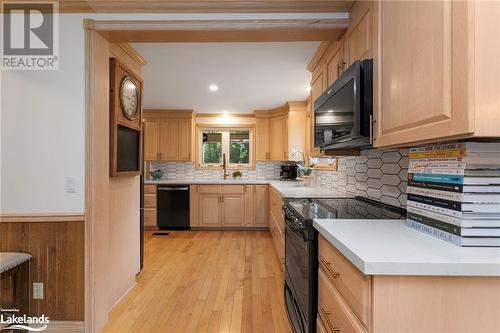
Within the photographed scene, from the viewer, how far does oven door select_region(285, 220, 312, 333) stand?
4.70ft

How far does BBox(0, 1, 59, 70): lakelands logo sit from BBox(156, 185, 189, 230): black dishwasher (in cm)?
323

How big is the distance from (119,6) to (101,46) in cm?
31

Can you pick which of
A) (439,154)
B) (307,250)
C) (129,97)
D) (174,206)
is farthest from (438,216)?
(174,206)

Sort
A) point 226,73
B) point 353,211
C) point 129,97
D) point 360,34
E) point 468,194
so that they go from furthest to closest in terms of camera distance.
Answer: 1. point 226,73
2. point 129,97
3. point 353,211
4. point 360,34
5. point 468,194

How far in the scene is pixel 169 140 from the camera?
17.1 ft

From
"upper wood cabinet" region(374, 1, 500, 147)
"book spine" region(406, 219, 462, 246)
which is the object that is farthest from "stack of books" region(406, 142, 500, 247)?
"upper wood cabinet" region(374, 1, 500, 147)

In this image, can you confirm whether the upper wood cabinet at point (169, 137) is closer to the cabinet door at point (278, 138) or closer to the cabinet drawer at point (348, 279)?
the cabinet door at point (278, 138)

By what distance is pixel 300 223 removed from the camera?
156cm

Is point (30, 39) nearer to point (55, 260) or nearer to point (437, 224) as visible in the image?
point (55, 260)

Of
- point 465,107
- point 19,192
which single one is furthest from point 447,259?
point 19,192

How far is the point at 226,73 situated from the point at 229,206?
2.54 m

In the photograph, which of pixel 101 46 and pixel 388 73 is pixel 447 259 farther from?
pixel 101 46

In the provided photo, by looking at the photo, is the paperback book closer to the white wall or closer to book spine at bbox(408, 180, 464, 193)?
book spine at bbox(408, 180, 464, 193)

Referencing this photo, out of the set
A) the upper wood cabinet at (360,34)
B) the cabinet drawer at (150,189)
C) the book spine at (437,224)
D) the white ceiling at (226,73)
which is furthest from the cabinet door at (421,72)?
the cabinet drawer at (150,189)
